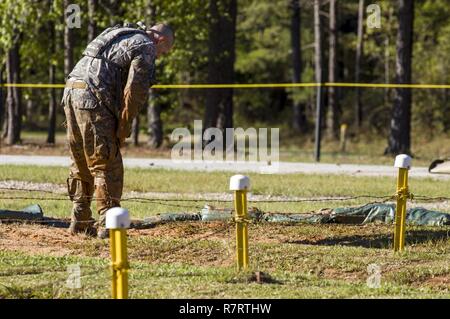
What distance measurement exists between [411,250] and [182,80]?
4049cm

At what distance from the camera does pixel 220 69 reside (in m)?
30.7

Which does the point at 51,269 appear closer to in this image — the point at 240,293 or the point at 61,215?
the point at 240,293

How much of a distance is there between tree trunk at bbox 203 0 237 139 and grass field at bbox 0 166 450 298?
16.5m

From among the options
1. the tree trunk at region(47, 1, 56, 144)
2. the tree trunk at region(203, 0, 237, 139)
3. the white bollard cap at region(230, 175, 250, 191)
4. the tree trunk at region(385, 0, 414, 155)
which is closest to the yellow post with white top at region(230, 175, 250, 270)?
the white bollard cap at region(230, 175, 250, 191)

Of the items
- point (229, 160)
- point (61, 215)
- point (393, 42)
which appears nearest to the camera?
point (61, 215)

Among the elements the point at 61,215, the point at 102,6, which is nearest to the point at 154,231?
the point at 61,215

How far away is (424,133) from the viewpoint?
3922cm

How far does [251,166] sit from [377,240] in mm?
11472

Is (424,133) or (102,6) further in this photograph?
(424,133)

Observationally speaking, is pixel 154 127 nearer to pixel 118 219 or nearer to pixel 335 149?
pixel 335 149

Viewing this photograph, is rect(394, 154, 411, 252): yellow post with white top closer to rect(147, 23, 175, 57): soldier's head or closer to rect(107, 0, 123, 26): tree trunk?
rect(147, 23, 175, 57): soldier's head

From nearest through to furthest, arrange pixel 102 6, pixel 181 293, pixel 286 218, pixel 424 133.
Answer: pixel 181 293 < pixel 286 218 < pixel 102 6 < pixel 424 133

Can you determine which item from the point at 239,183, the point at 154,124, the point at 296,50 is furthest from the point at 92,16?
the point at 296,50

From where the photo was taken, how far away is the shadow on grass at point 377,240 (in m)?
11.3
